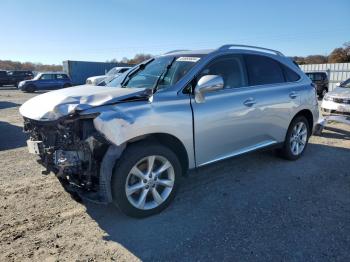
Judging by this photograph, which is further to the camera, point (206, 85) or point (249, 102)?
point (249, 102)

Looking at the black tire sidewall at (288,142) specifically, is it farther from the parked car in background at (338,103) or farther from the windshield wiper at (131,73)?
the parked car in background at (338,103)

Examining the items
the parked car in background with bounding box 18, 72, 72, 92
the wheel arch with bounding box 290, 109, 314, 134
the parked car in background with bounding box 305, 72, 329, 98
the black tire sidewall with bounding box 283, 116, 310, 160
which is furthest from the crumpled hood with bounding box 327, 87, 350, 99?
the parked car in background with bounding box 18, 72, 72, 92

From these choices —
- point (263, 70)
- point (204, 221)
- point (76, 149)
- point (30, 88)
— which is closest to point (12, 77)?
point (30, 88)

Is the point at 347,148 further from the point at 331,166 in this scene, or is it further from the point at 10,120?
the point at 10,120

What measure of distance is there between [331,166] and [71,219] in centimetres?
423

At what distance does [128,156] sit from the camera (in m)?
3.21

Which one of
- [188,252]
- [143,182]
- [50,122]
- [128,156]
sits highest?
[50,122]

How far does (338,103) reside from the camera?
880cm

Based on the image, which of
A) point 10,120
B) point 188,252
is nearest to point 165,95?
point 188,252

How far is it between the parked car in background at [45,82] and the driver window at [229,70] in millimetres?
24121

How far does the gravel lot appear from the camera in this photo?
2.92 m

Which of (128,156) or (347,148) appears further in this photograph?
(347,148)

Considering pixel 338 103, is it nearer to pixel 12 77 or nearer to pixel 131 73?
pixel 131 73

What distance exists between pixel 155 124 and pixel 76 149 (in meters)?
0.86
